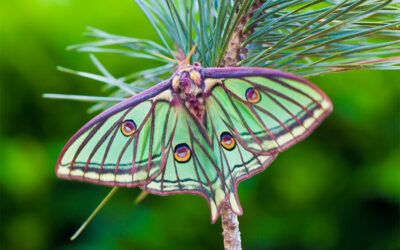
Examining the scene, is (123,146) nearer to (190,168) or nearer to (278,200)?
(190,168)

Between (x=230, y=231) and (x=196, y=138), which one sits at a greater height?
(x=196, y=138)

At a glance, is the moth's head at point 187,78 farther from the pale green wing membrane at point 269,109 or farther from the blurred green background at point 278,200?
the blurred green background at point 278,200

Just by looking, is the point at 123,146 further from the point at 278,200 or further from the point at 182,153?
the point at 278,200

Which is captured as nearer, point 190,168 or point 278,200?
point 190,168

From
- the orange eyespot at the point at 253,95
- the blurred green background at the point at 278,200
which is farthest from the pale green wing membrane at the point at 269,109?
the blurred green background at the point at 278,200

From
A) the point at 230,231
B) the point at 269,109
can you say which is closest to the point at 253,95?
the point at 269,109

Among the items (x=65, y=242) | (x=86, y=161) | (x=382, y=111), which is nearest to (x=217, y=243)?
(x=65, y=242)

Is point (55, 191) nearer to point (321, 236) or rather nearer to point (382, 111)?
point (321, 236)

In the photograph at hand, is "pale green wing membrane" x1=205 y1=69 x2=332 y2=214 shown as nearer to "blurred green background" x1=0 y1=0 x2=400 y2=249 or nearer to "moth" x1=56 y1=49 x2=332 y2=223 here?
"moth" x1=56 y1=49 x2=332 y2=223
